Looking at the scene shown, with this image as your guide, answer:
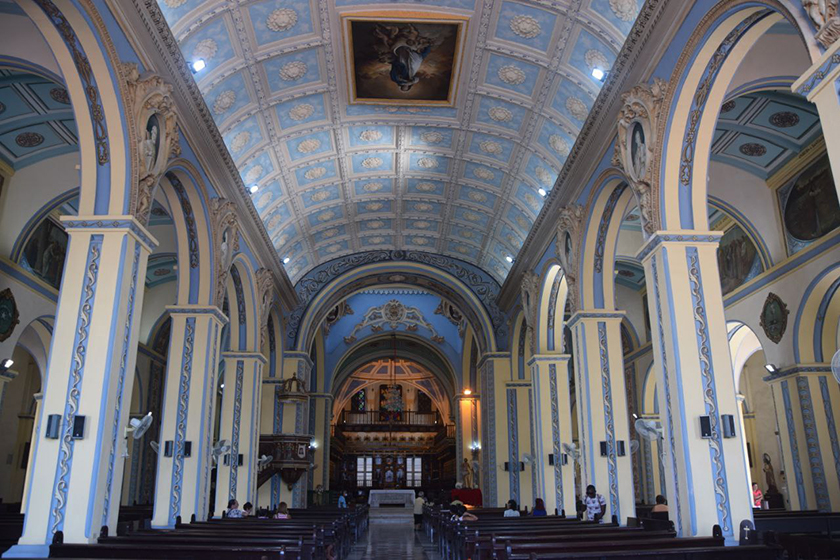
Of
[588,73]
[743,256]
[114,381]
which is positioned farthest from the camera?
[743,256]

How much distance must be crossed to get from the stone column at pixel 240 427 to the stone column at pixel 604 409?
7333 mm

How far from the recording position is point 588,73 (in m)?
11.6

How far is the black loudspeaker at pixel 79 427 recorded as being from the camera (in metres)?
7.65

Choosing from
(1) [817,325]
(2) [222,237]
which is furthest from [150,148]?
(1) [817,325]

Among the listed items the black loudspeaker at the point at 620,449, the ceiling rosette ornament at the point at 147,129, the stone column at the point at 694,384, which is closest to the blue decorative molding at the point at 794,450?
the black loudspeaker at the point at 620,449

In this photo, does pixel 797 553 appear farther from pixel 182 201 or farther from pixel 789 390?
pixel 182 201

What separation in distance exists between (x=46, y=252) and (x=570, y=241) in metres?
10.5

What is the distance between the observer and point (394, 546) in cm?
1548

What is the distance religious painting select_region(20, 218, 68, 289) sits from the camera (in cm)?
1385

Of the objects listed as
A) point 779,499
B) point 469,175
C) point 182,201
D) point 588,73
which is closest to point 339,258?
point 469,175

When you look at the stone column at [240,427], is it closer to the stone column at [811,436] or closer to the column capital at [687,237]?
the column capital at [687,237]

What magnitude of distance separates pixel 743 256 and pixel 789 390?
3159mm

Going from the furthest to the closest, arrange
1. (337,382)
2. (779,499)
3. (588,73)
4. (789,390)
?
(337,382)
(779,499)
(789,390)
(588,73)

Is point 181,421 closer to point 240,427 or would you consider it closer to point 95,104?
point 240,427
